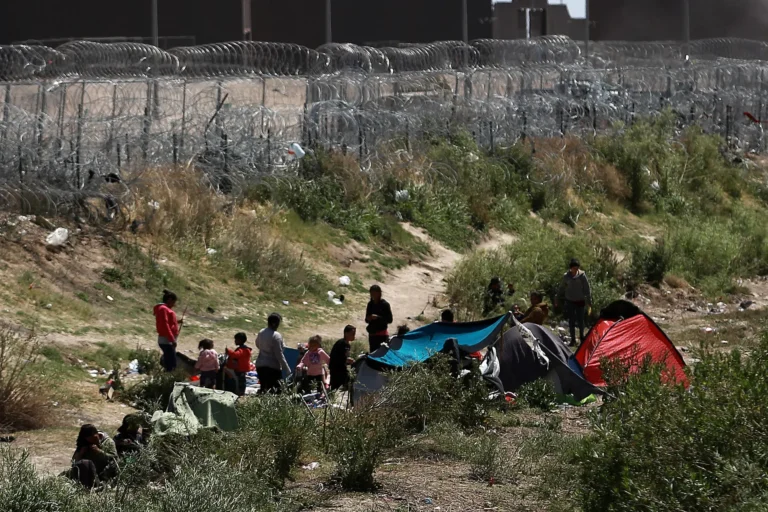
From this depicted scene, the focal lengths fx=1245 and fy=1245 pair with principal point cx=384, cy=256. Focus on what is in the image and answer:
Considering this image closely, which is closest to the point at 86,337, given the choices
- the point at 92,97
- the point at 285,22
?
the point at 92,97

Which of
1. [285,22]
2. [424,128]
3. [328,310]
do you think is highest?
[285,22]

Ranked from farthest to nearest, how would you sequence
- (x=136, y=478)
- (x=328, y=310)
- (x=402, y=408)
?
(x=328, y=310)
(x=402, y=408)
(x=136, y=478)

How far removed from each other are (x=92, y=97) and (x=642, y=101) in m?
14.0

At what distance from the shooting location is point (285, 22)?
3778cm

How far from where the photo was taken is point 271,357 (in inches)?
475

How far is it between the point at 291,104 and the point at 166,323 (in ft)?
45.2

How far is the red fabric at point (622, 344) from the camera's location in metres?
12.9

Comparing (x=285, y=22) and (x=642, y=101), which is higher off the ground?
(x=285, y=22)

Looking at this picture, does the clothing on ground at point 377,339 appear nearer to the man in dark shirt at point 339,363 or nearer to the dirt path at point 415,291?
the man in dark shirt at point 339,363

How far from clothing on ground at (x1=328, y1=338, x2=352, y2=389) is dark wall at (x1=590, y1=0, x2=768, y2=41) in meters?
36.7

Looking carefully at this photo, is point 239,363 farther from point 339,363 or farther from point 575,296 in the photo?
point 575,296

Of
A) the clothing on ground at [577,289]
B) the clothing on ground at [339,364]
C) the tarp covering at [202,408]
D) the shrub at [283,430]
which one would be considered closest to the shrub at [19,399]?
the tarp covering at [202,408]

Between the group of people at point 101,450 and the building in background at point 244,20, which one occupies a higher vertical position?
the building in background at point 244,20

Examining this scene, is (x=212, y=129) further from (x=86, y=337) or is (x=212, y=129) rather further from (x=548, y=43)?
(x=548, y=43)
